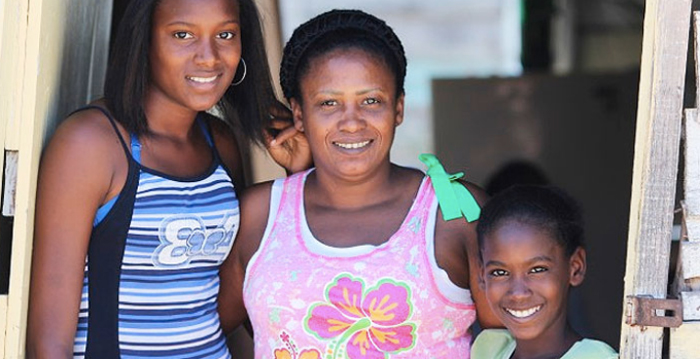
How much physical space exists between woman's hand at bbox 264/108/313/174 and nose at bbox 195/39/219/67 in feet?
1.25

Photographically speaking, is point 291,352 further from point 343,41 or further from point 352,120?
point 343,41

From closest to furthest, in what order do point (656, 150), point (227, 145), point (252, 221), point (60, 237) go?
point (656, 150) < point (60, 237) < point (252, 221) < point (227, 145)

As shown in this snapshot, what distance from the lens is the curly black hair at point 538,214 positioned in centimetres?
223

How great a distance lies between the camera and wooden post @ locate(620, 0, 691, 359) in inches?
73.5

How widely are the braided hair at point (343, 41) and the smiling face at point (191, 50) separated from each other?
17 cm

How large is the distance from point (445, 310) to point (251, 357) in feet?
2.55

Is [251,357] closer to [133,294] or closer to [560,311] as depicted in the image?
[133,294]

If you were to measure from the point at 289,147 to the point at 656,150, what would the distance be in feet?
3.43

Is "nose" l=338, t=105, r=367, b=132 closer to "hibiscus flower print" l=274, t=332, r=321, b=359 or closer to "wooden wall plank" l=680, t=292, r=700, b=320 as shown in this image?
"hibiscus flower print" l=274, t=332, r=321, b=359

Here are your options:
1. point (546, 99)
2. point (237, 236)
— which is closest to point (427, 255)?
point (237, 236)

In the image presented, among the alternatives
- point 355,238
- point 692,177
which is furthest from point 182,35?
point 692,177

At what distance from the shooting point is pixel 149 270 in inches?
87.7

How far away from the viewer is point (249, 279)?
2.36 meters

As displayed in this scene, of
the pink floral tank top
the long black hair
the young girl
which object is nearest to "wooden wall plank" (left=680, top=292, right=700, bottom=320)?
the young girl
